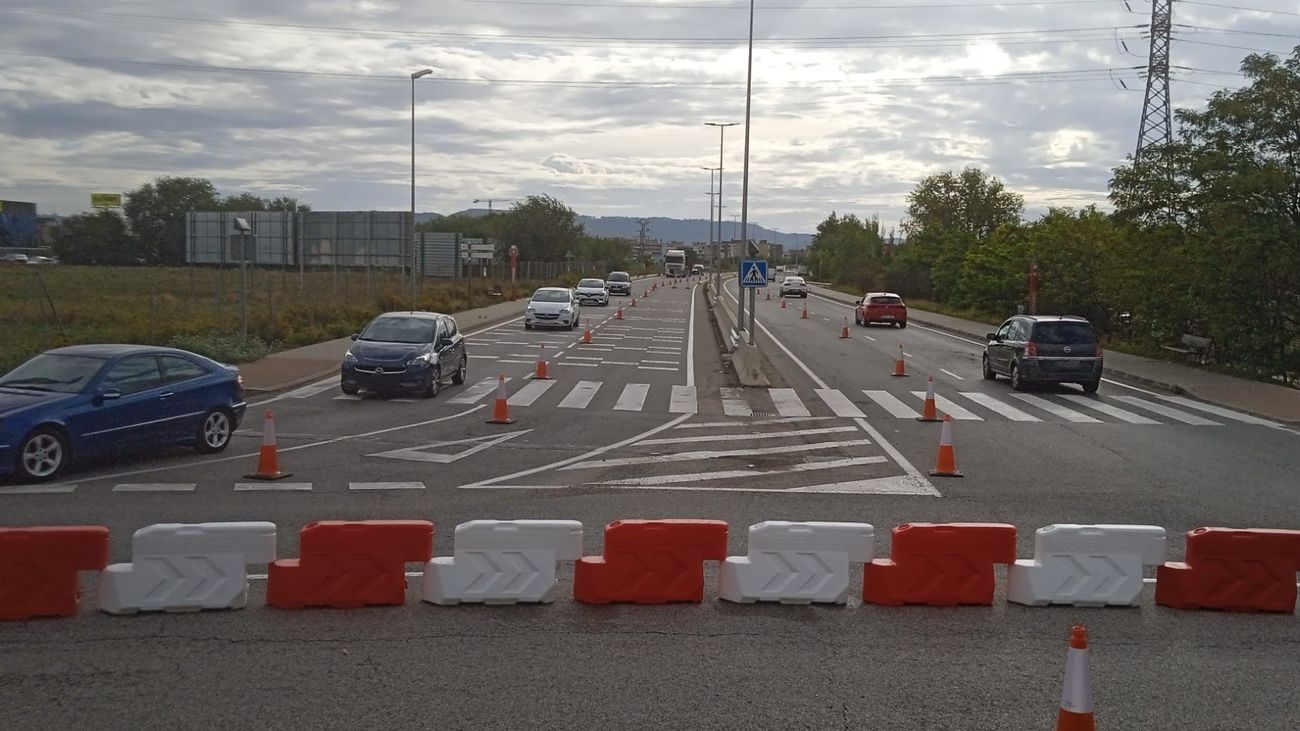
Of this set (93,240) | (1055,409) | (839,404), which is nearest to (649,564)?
(839,404)

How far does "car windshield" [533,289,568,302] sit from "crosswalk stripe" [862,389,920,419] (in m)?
21.2

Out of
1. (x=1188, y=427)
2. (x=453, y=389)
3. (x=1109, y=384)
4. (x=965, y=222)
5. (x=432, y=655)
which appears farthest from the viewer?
(x=965, y=222)

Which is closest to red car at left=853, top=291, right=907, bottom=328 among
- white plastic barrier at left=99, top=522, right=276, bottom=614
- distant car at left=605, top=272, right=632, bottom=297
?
distant car at left=605, top=272, right=632, bottom=297

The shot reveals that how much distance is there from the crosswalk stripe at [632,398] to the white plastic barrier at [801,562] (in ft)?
45.4

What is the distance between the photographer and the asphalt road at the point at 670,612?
20.9ft

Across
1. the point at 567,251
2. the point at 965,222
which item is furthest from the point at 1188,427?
the point at 567,251

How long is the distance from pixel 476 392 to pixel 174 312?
60.9 feet

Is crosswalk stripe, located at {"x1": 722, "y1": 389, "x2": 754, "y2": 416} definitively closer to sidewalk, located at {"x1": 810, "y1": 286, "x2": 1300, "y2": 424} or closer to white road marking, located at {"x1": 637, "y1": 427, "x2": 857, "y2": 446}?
white road marking, located at {"x1": 637, "y1": 427, "x2": 857, "y2": 446}

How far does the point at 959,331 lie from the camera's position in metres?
48.8

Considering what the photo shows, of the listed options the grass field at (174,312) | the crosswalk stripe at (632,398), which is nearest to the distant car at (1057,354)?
the crosswalk stripe at (632,398)

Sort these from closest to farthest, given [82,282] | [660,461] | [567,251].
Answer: [660,461], [82,282], [567,251]

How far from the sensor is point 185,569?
8031 millimetres

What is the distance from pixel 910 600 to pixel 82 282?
55321 mm

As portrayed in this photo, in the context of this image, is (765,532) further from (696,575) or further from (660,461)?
(660,461)
